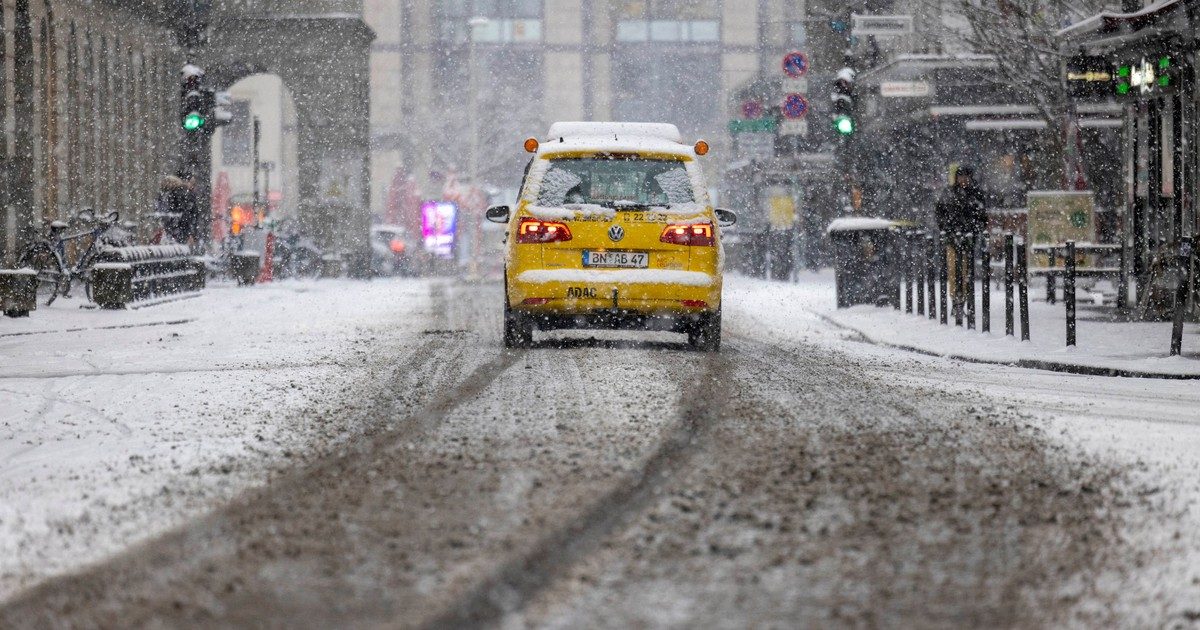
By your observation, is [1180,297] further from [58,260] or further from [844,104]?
[58,260]

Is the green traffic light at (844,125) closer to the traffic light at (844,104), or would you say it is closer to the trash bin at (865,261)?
the traffic light at (844,104)

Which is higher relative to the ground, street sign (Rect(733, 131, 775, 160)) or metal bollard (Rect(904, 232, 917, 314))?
street sign (Rect(733, 131, 775, 160))

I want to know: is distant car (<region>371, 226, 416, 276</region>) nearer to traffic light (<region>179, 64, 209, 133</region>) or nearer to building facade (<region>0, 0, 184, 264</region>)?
building facade (<region>0, 0, 184, 264</region>)

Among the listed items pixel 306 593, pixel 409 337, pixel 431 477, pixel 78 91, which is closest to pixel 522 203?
pixel 409 337

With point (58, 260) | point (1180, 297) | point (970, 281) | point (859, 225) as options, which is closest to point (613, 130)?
point (970, 281)

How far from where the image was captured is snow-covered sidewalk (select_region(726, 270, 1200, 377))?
12.7m

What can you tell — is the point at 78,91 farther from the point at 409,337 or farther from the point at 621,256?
the point at 621,256

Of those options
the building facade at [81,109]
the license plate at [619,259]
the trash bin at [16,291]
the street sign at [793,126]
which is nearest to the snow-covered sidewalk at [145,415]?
the trash bin at [16,291]

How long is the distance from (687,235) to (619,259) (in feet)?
1.84

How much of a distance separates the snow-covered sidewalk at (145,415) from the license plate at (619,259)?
73.2 inches

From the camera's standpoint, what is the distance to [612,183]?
1355 cm

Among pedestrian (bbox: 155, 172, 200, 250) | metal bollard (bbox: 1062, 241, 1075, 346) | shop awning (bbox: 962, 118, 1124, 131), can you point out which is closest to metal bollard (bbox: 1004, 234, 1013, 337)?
metal bollard (bbox: 1062, 241, 1075, 346)

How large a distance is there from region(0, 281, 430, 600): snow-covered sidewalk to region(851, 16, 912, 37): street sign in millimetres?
Result: 11555

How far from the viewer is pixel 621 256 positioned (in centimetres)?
1330
